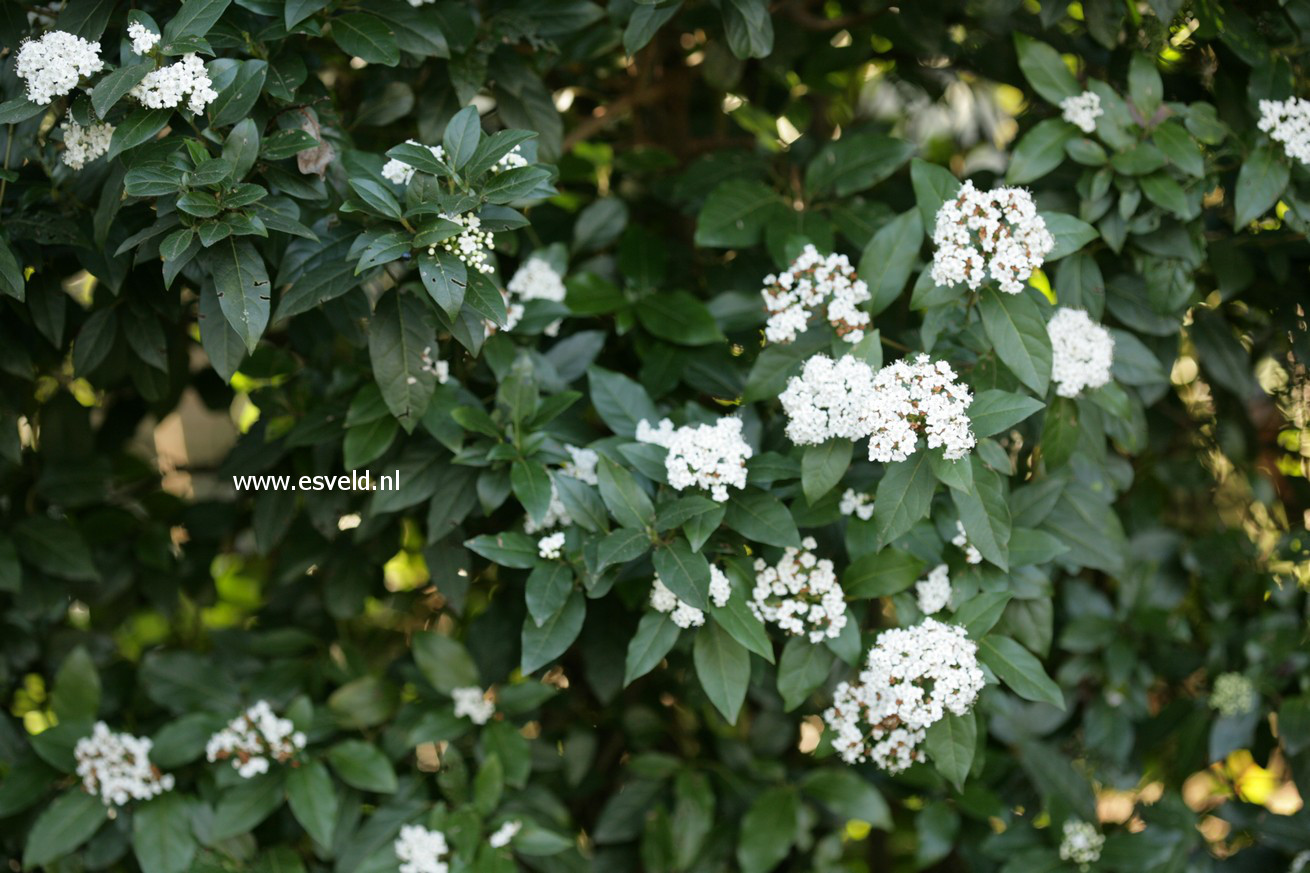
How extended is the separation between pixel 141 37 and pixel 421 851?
1.17m

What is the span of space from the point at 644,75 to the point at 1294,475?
4.79 ft

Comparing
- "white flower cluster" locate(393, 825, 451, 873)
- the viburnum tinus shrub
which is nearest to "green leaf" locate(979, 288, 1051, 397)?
the viburnum tinus shrub

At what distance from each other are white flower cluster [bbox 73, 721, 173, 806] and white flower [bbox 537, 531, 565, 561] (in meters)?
0.77

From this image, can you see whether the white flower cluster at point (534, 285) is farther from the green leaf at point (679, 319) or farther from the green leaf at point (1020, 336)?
the green leaf at point (1020, 336)

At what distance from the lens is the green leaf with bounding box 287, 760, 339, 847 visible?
1.59 m

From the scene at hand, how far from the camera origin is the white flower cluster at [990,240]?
1300 mm

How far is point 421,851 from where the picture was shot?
158 cm

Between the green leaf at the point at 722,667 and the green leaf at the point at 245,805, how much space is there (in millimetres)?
748

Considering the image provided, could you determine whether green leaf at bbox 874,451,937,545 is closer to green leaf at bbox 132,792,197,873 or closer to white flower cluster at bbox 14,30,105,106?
white flower cluster at bbox 14,30,105,106

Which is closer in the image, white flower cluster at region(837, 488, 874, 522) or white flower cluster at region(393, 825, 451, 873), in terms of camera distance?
white flower cluster at region(837, 488, 874, 522)

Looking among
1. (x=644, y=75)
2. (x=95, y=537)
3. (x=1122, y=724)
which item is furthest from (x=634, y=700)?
(x=644, y=75)

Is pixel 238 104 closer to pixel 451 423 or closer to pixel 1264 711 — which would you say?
pixel 451 423

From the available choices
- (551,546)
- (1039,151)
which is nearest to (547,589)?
(551,546)

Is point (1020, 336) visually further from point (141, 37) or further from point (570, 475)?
point (141, 37)
